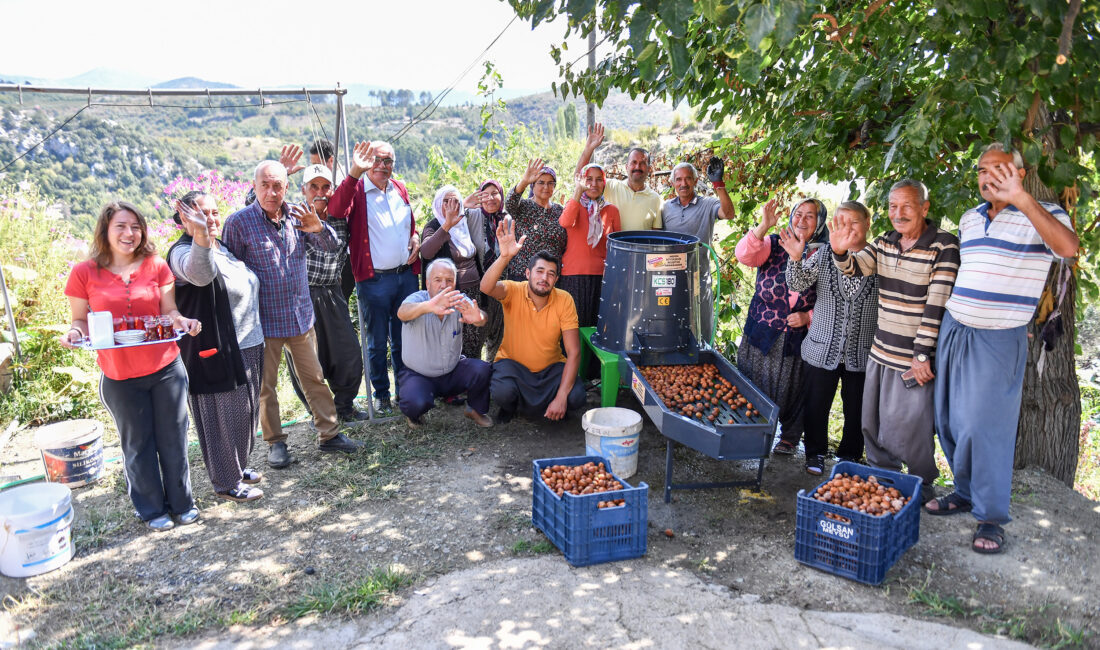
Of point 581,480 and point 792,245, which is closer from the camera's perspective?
point 581,480

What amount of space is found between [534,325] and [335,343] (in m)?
1.34

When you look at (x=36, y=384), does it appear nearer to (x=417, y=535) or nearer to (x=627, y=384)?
(x=417, y=535)

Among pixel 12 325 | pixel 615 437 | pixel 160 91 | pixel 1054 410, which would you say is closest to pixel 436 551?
pixel 615 437

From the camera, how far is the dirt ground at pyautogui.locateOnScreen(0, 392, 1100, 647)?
313 centimetres

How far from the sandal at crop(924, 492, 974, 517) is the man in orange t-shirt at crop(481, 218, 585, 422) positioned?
225 centimetres

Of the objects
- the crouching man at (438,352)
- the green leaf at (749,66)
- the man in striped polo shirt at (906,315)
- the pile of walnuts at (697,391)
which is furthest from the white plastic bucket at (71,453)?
the man in striped polo shirt at (906,315)

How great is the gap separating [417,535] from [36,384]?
3.72m

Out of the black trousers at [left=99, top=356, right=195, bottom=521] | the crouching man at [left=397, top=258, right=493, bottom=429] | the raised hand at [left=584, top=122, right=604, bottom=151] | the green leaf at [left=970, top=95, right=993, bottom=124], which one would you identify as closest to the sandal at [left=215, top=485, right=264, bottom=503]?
the black trousers at [left=99, top=356, right=195, bottom=521]

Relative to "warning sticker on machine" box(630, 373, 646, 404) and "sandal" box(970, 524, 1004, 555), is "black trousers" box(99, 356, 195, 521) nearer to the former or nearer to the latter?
"warning sticker on machine" box(630, 373, 646, 404)

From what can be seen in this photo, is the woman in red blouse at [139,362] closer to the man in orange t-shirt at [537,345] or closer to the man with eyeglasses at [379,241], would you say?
the man with eyeglasses at [379,241]

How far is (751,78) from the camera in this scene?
7.13 feet

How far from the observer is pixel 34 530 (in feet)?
11.1

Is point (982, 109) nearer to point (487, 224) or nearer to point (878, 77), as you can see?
point (878, 77)

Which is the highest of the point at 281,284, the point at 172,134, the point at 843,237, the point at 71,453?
the point at 172,134
